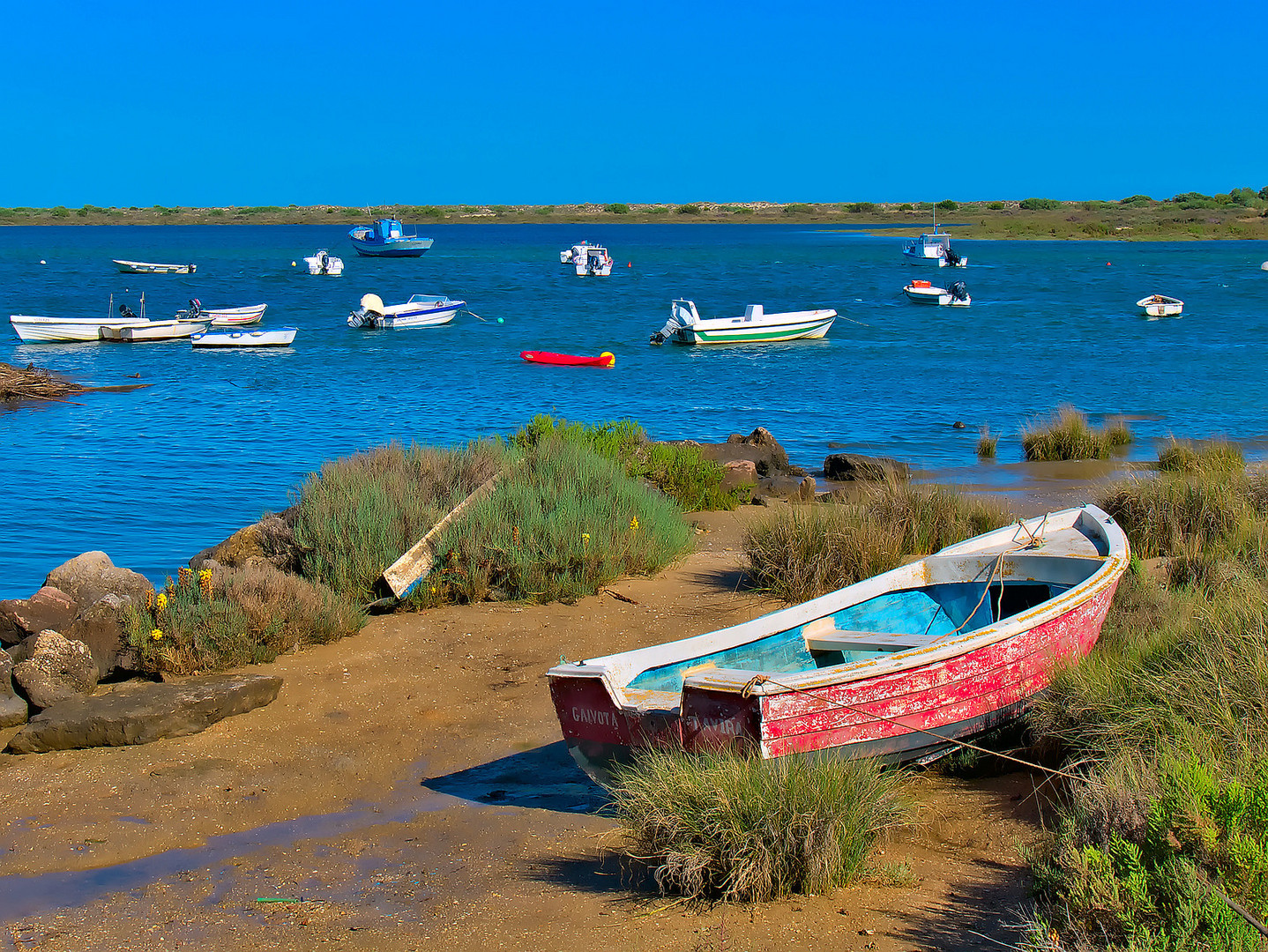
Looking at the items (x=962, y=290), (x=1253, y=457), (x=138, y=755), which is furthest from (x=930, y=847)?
(x=962, y=290)

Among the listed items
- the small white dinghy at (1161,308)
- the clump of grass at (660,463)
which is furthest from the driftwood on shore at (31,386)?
the small white dinghy at (1161,308)

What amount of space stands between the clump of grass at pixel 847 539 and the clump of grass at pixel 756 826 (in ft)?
14.0

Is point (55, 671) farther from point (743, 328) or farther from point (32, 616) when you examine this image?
point (743, 328)

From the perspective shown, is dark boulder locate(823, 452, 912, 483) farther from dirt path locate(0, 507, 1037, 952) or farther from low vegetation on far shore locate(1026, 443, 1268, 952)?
dirt path locate(0, 507, 1037, 952)

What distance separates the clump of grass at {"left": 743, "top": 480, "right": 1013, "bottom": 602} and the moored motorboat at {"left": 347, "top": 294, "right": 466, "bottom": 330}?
3396 cm

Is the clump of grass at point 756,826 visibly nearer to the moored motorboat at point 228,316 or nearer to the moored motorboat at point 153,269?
the moored motorboat at point 228,316

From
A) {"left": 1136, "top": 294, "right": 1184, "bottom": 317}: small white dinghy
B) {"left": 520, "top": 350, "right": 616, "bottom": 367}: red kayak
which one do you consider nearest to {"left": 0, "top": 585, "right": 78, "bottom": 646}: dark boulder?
{"left": 520, "top": 350, "right": 616, "bottom": 367}: red kayak

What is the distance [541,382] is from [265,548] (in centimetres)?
1922

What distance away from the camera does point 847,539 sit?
29.8ft

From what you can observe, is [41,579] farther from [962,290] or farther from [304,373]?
[962,290]

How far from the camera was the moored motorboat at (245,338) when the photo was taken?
3559 cm

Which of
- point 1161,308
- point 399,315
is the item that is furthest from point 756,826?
point 1161,308

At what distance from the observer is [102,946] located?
4500 millimetres

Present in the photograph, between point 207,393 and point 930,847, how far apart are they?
24.8 metres
